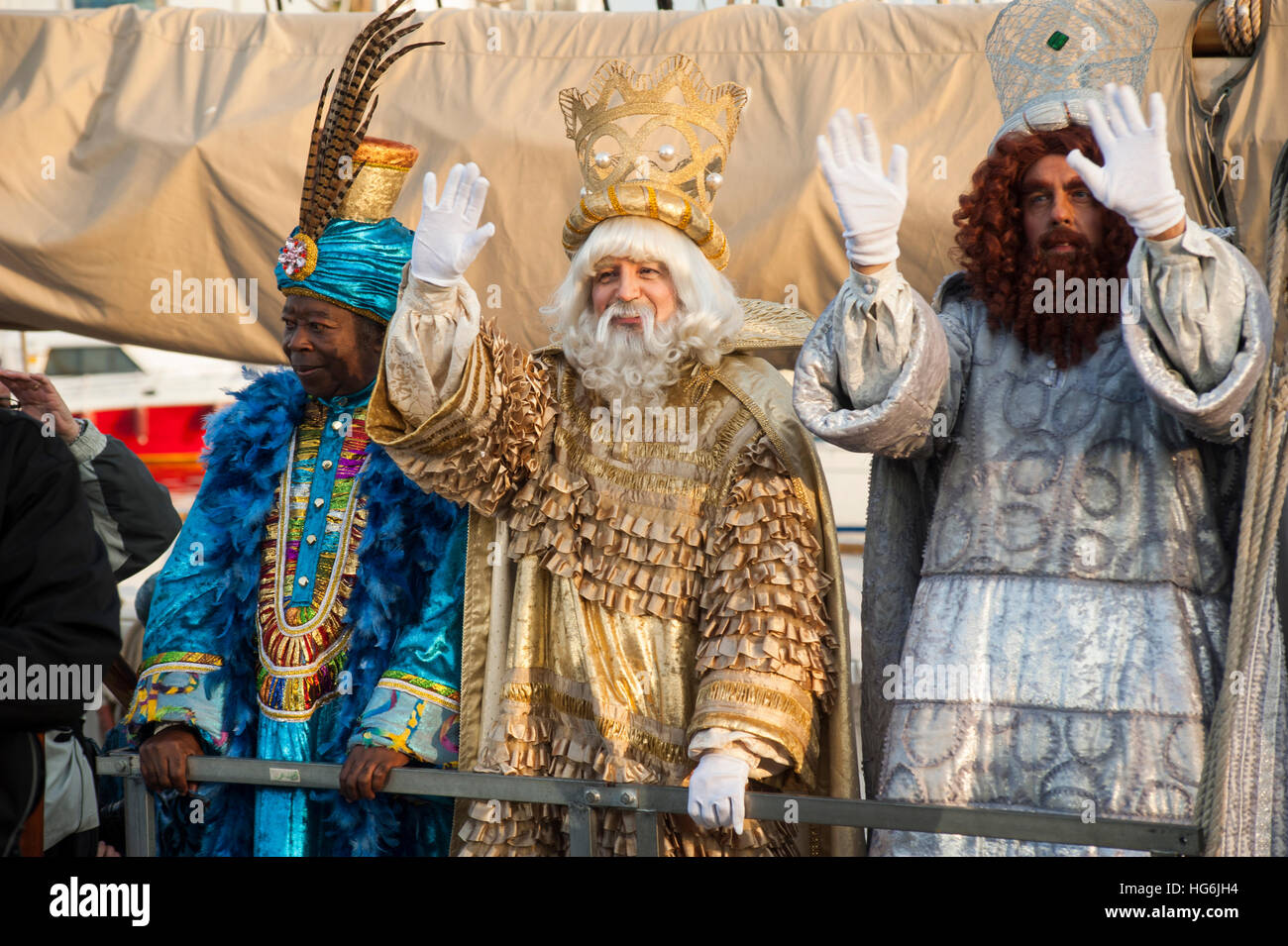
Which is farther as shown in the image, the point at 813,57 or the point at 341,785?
the point at 813,57

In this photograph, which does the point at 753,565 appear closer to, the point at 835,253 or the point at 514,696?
the point at 514,696

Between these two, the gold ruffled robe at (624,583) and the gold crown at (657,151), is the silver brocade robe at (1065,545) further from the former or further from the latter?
the gold crown at (657,151)

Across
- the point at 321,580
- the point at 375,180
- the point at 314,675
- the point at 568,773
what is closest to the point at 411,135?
the point at 375,180

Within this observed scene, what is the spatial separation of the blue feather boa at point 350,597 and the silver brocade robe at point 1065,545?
43.6 inches

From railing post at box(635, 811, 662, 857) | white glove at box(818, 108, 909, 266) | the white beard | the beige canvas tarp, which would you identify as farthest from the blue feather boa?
white glove at box(818, 108, 909, 266)

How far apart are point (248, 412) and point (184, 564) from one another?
1.41 ft

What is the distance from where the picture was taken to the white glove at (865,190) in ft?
9.38

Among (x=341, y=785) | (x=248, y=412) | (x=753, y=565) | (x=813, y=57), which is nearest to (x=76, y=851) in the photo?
(x=341, y=785)

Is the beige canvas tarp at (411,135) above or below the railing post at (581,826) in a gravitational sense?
above

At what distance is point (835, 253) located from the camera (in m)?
4.06

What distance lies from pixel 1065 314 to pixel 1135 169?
50cm

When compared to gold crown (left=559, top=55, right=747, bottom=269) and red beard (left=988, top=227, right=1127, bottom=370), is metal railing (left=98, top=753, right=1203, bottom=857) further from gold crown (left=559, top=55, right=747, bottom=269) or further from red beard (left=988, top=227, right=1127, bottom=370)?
Answer: gold crown (left=559, top=55, right=747, bottom=269)

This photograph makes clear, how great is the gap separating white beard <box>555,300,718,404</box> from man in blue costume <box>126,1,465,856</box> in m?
0.50

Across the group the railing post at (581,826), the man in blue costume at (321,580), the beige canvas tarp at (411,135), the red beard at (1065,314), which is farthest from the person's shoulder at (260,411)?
the red beard at (1065,314)
